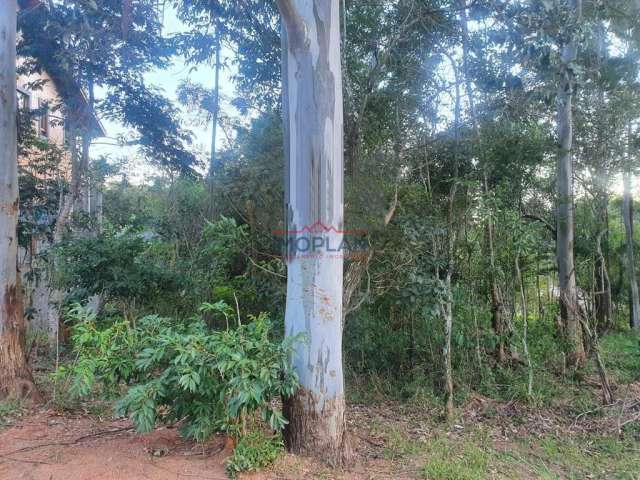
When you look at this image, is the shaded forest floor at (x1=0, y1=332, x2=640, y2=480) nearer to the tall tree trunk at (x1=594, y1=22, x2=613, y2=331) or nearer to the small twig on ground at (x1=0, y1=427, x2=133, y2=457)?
the small twig on ground at (x1=0, y1=427, x2=133, y2=457)

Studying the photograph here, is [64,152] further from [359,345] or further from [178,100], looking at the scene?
[359,345]

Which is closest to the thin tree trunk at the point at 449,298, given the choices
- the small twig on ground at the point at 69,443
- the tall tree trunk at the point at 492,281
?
the tall tree trunk at the point at 492,281

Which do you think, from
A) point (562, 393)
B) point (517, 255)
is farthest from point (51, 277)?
point (562, 393)

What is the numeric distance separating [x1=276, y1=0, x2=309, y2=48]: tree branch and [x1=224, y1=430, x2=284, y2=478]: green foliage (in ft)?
10.3

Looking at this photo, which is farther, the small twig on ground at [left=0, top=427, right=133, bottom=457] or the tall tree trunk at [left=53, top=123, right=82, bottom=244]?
the tall tree trunk at [left=53, top=123, right=82, bottom=244]

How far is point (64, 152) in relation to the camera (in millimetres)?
8617

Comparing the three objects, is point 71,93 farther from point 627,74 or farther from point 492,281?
point 627,74

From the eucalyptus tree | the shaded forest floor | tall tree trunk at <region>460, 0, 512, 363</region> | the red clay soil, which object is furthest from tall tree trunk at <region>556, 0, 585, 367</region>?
the red clay soil

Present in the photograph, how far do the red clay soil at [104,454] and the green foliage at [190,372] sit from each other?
25 centimetres

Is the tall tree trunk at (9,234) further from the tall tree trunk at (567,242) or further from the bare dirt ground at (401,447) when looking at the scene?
the tall tree trunk at (567,242)

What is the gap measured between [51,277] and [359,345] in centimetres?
543

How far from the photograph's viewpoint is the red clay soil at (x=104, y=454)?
3.05 m

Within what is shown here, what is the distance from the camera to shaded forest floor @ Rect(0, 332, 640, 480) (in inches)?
126

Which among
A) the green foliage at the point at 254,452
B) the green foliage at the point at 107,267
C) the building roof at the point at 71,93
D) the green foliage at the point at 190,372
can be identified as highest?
the building roof at the point at 71,93
